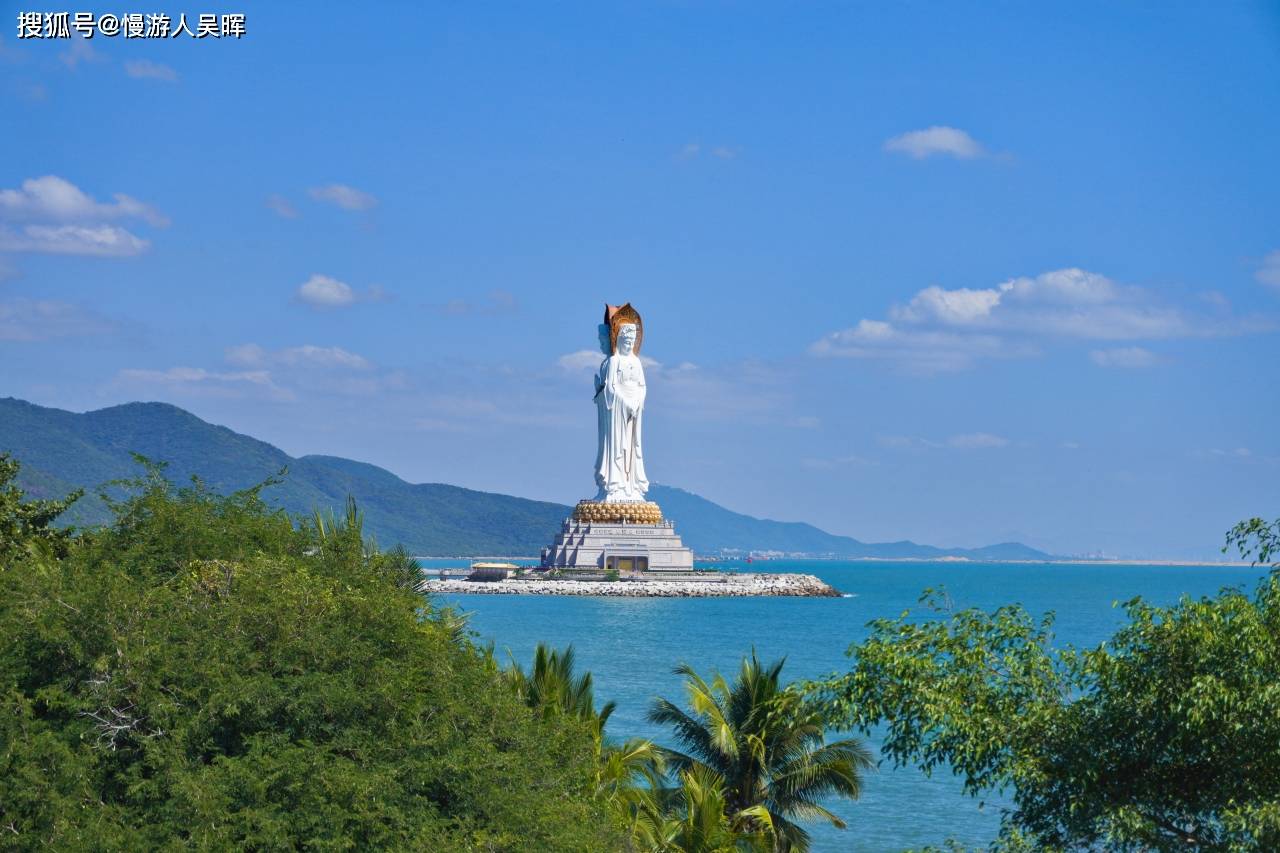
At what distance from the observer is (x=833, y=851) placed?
80.3 ft

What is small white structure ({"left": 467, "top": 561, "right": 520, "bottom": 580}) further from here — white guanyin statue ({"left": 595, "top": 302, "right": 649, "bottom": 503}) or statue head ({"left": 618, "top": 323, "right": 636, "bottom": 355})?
statue head ({"left": 618, "top": 323, "right": 636, "bottom": 355})

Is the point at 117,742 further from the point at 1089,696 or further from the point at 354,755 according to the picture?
the point at 1089,696

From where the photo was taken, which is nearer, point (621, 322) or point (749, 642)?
point (749, 642)

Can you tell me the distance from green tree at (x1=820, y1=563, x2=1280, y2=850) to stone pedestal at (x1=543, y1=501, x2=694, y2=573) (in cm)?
8079

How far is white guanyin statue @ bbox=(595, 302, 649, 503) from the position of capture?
9431 centimetres

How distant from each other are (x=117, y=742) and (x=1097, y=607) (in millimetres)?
101030

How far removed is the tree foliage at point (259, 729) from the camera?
12984 mm

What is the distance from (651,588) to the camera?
285ft

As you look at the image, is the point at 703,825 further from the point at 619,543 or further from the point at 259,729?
the point at 619,543

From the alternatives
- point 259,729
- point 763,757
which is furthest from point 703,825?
point 259,729

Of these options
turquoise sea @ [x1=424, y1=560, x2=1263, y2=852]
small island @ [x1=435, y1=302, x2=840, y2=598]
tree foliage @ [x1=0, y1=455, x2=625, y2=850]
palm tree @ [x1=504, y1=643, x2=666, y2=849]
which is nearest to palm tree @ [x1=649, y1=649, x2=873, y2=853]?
palm tree @ [x1=504, y1=643, x2=666, y2=849]

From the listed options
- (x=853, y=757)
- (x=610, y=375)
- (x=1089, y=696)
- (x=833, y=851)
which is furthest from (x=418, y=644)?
(x=610, y=375)

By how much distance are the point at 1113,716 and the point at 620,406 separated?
270 ft

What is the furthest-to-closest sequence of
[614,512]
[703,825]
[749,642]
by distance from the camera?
[614,512] < [749,642] < [703,825]
